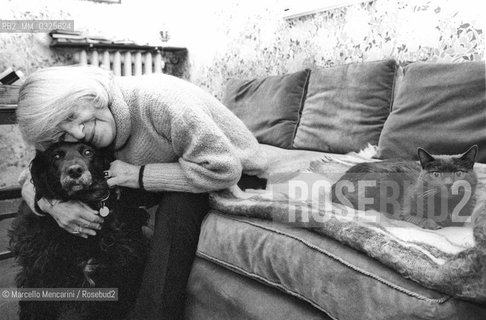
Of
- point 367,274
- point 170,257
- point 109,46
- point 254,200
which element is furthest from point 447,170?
point 109,46

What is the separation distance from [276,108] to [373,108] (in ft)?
1.89

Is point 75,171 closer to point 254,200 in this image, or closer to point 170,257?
point 170,257

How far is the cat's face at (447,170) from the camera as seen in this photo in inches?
38.4

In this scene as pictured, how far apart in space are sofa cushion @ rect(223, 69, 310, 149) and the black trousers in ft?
3.20

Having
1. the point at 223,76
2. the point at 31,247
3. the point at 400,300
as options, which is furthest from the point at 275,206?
the point at 223,76

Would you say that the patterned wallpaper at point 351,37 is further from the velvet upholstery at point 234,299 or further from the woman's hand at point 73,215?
the woman's hand at point 73,215

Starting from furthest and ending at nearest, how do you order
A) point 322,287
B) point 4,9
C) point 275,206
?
point 4,9 → point 275,206 → point 322,287

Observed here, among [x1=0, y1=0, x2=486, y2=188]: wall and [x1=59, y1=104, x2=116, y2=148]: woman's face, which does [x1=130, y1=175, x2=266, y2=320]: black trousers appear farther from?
[x1=0, y1=0, x2=486, y2=188]: wall

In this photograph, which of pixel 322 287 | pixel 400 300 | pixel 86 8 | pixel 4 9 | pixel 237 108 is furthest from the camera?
pixel 86 8

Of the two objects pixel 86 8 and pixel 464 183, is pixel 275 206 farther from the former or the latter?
pixel 86 8

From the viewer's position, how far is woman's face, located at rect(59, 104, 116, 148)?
1.10m

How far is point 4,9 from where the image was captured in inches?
111

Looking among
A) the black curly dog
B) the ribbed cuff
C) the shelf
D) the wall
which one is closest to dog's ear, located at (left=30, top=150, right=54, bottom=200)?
→ the black curly dog

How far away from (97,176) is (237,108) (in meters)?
1.38
